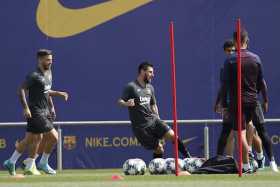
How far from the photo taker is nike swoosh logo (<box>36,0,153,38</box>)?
17812mm

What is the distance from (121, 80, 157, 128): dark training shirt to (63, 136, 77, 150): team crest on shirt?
6.26 ft

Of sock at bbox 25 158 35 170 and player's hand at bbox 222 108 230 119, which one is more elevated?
player's hand at bbox 222 108 230 119

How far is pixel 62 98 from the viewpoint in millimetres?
17750

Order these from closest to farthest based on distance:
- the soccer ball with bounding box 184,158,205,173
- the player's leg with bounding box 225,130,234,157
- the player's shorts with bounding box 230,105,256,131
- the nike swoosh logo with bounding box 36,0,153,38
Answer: the player's shorts with bounding box 230,105,256,131 < the soccer ball with bounding box 184,158,205,173 < the player's leg with bounding box 225,130,234,157 < the nike swoosh logo with bounding box 36,0,153,38

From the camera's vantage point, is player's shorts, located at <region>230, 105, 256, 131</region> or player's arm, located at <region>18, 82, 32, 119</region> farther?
player's arm, located at <region>18, 82, 32, 119</region>

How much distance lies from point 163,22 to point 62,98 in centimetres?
212

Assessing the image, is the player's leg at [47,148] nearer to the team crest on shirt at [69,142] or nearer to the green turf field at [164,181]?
the team crest on shirt at [69,142]

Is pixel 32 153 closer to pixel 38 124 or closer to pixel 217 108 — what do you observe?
pixel 38 124

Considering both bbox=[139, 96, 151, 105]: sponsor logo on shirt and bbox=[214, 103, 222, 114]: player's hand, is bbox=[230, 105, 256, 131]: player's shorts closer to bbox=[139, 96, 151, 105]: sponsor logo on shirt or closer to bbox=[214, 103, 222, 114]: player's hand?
bbox=[214, 103, 222, 114]: player's hand

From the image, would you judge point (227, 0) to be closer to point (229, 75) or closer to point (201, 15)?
point (201, 15)

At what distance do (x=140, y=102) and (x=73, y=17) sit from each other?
2436 mm

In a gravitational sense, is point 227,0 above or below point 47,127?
above

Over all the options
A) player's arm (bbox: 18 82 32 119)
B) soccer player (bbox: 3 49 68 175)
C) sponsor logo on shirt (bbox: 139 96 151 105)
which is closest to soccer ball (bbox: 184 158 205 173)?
sponsor logo on shirt (bbox: 139 96 151 105)

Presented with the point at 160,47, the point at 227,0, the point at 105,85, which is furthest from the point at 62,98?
the point at 227,0
